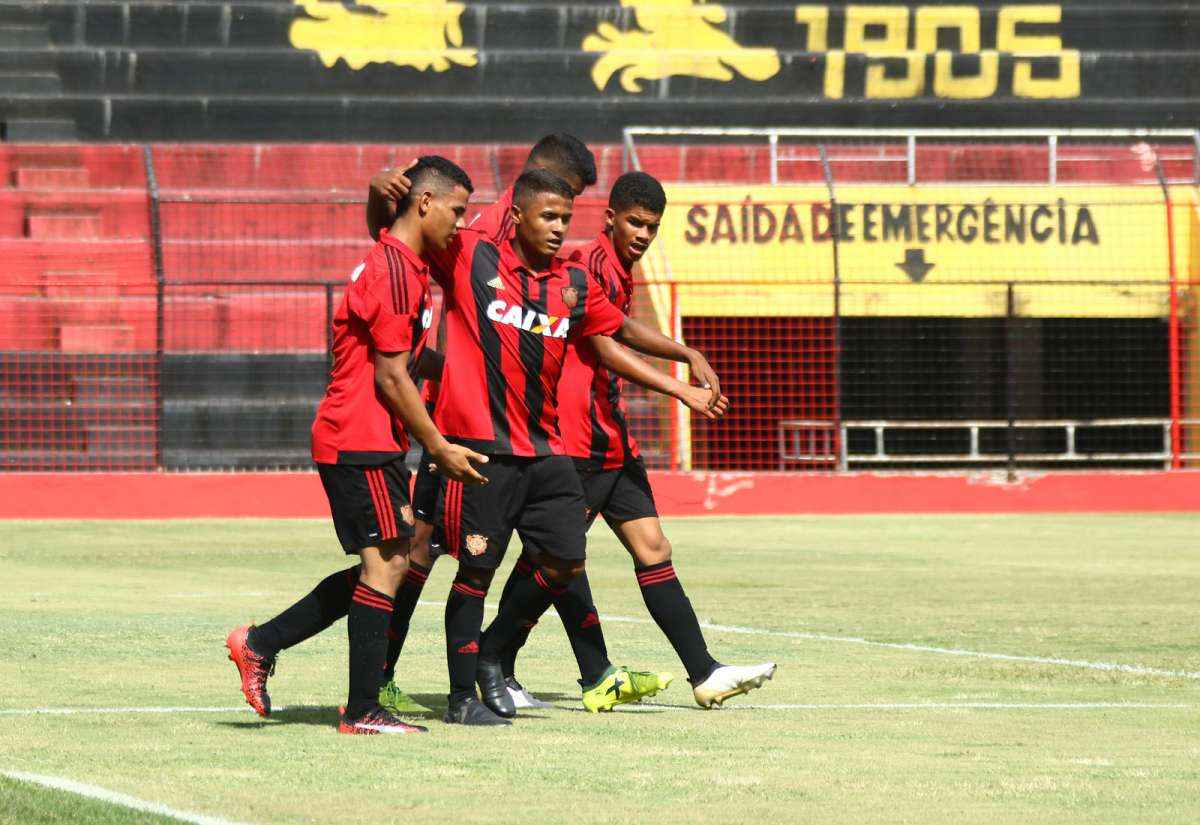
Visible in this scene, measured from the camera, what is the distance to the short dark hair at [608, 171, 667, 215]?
776 centimetres

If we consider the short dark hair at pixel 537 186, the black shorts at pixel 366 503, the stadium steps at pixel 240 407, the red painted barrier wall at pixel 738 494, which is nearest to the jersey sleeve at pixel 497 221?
the short dark hair at pixel 537 186

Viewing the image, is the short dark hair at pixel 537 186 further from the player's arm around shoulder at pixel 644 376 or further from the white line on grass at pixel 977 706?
the white line on grass at pixel 977 706

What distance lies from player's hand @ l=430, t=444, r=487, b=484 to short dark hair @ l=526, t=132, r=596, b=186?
129 cm

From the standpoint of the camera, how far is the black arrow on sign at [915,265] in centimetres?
2414

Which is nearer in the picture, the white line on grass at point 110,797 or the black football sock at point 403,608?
the white line on grass at point 110,797

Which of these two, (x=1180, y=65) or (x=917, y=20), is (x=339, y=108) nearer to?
(x=917, y=20)

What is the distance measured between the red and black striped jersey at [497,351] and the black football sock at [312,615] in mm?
594

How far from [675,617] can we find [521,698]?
0.60 m

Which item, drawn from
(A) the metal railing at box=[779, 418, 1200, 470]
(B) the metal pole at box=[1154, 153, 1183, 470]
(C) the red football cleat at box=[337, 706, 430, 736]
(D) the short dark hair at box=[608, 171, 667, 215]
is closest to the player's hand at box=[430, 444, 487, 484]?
(C) the red football cleat at box=[337, 706, 430, 736]

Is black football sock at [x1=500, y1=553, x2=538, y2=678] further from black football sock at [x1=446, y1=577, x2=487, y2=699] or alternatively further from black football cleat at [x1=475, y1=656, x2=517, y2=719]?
black football sock at [x1=446, y1=577, x2=487, y2=699]

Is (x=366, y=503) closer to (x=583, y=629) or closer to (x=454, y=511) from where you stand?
(x=454, y=511)

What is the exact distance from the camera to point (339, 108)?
2764 centimetres

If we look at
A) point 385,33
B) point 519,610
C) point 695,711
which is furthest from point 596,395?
point 385,33

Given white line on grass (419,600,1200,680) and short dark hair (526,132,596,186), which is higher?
short dark hair (526,132,596,186)
